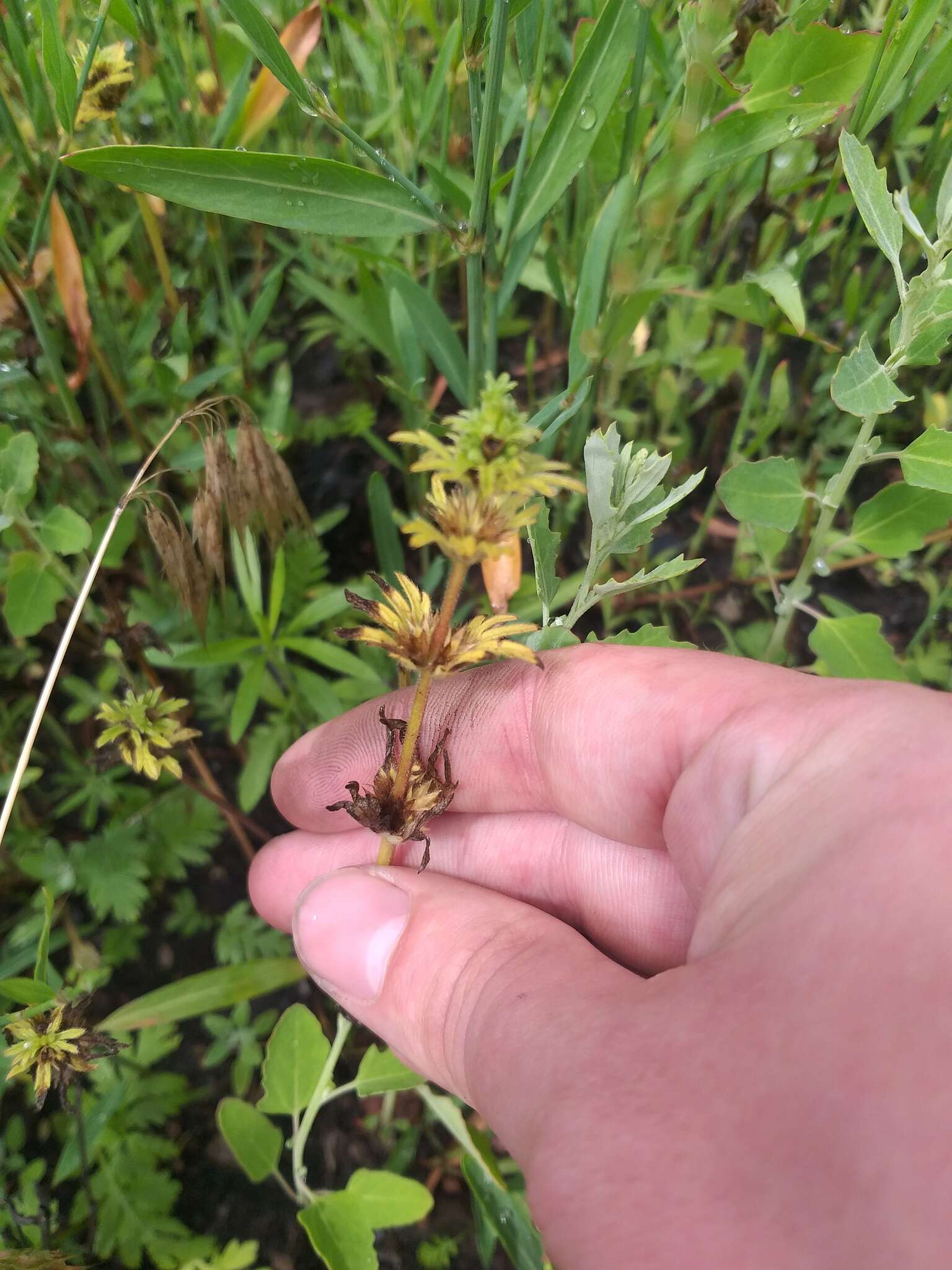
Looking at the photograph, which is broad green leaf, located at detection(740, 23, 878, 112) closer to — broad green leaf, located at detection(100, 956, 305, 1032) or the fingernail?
the fingernail

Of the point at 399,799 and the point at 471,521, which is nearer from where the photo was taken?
the point at 471,521

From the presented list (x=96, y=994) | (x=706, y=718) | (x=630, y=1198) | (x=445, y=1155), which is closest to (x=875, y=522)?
(x=706, y=718)

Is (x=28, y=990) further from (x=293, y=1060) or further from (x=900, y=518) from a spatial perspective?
(x=900, y=518)

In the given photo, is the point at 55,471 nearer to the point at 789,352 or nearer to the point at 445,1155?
the point at 445,1155

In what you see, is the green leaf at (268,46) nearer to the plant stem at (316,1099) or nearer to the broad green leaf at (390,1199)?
the plant stem at (316,1099)

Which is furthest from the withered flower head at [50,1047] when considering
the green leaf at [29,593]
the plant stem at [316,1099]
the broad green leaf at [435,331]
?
the broad green leaf at [435,331]

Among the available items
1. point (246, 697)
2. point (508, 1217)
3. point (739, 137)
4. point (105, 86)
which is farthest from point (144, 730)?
point (739, 137)
